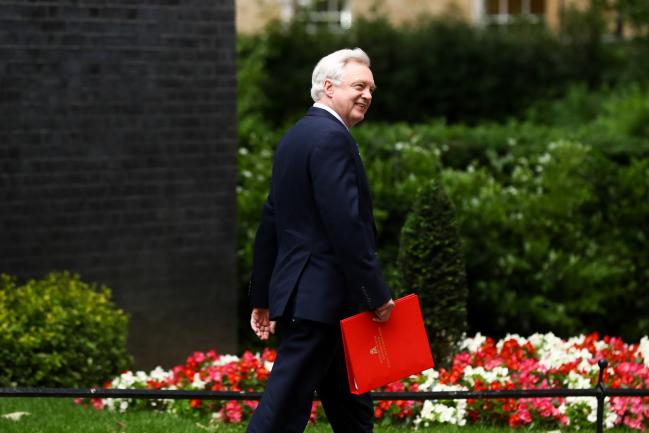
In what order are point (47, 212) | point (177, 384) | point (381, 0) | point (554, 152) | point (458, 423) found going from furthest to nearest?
point (381, 0), point (554, 152), point (47, 212), point (177, 384), point (458, 423)

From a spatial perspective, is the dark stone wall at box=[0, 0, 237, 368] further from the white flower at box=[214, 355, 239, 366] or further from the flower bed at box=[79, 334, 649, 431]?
the white flower at box=[214, 355, 239, 366]

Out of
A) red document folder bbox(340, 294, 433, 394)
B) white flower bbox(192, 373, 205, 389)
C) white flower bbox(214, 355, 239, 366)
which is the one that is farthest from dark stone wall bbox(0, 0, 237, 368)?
red document folder bbox(340, 294, 433, 394)

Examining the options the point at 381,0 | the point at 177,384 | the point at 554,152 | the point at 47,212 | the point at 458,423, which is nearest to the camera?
the point at 458,423

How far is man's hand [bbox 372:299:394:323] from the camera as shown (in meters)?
5.01

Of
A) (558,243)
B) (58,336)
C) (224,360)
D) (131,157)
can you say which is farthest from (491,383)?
(558,243)

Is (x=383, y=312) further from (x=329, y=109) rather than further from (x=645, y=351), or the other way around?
(x=645, y=351)

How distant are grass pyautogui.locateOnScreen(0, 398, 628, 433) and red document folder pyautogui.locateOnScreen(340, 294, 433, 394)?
169 centimetres

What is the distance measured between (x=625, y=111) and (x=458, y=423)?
604 centimetres

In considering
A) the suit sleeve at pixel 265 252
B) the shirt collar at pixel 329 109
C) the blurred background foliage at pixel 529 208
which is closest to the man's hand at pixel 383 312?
the suit sleeve at pixel 265 252

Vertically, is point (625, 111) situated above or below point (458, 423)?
above

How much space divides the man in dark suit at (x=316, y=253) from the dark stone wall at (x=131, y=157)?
3656 millimetres

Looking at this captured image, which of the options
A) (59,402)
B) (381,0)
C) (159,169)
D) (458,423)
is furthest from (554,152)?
(381,0)

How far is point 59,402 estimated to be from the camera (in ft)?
25.4

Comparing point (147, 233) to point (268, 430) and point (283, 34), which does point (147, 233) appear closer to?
point (268, 430)
